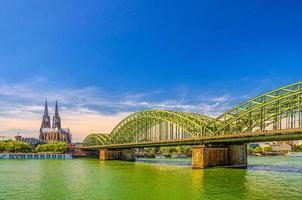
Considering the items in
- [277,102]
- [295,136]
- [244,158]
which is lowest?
[244,158]

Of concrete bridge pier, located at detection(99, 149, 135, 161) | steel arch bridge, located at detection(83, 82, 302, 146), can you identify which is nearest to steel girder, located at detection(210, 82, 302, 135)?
steel arch bridge, located at detection(83, 82, 302, 146)

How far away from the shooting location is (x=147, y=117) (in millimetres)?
138375

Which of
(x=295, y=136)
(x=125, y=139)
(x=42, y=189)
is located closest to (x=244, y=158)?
(x=295, y=136)

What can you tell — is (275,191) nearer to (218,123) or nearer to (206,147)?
(206,147)

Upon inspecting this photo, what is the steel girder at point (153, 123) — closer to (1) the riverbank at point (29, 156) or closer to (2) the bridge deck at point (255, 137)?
(2) the bridge deck at point (255, 137)

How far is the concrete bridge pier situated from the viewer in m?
158

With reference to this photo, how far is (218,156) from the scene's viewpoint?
8850cm

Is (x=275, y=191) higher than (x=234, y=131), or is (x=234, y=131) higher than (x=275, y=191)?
(x=234, y=131)

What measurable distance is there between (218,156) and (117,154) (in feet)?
275

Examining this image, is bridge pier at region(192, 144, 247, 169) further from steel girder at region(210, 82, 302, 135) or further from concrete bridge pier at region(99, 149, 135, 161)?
concrete bridge pier at region(99, 149, 135, 161)

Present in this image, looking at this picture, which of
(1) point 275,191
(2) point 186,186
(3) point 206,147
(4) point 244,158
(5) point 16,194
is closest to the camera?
(5) point 16,194

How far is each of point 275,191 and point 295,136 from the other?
25529 mm

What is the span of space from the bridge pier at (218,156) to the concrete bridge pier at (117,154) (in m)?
73.4

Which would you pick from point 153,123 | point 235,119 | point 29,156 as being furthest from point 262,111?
point 29,156
